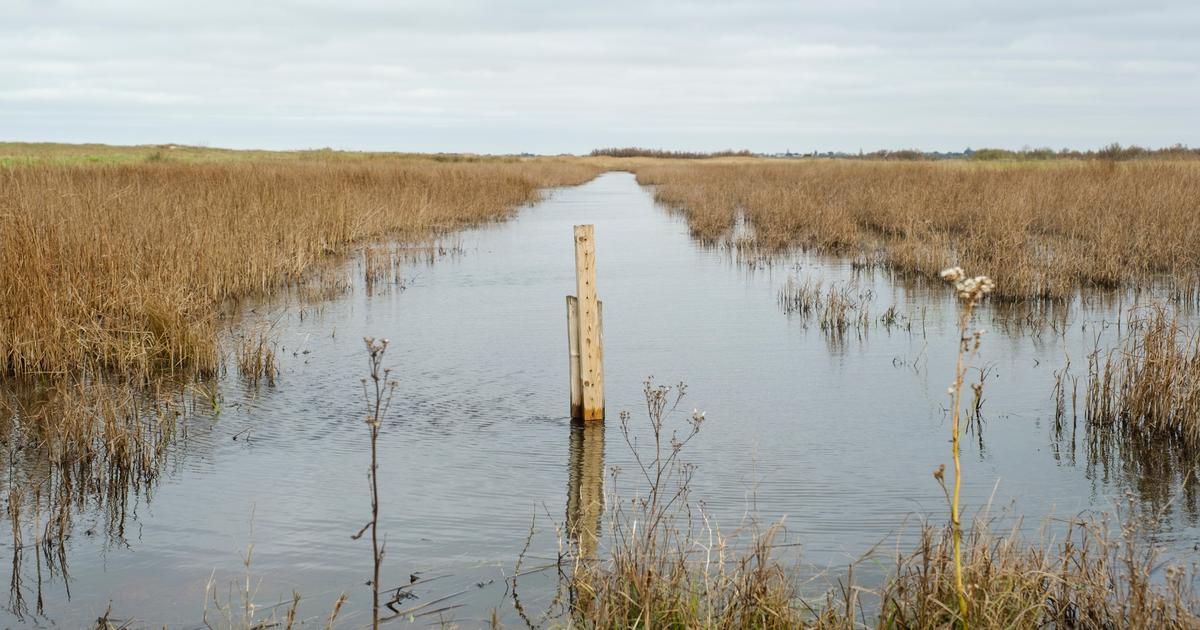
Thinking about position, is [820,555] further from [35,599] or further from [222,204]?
[222,204]

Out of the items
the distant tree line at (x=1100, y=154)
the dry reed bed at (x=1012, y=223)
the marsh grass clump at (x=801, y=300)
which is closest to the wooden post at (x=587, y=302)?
the marsh grass clump at (x=801, y=300)

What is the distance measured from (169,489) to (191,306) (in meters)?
4.12

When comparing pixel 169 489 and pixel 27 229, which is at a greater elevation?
pixel 27 229

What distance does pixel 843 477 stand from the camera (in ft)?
19.5

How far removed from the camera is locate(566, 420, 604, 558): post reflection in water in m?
4.97

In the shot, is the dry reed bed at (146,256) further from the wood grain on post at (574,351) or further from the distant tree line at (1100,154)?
the distant tree line at (1100,154)

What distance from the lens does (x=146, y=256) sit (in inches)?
395

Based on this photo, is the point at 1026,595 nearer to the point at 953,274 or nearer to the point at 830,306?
the point at 953,274

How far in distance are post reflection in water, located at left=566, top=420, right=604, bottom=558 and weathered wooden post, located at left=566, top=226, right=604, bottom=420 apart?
0.75 feet

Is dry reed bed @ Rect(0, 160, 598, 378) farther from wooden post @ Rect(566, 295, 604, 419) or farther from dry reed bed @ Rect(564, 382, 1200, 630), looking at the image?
dry reed bed @ Rect(564, 382, 1200, 630)

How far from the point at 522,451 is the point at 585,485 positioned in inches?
31.5

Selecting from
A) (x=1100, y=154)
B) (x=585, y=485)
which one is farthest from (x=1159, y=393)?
(x=1100, y=154)

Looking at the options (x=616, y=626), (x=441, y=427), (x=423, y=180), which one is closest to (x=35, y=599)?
(x=616, y=626)

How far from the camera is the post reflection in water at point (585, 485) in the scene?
497 centimetres
